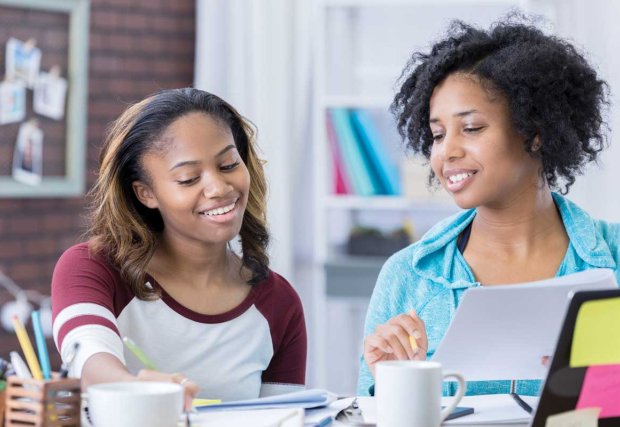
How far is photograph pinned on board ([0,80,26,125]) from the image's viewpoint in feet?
11.0

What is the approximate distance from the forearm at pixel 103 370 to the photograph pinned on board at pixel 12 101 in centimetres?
202

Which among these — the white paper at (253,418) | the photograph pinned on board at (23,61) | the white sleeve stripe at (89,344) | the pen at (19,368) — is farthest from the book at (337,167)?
the pen at (19,368)

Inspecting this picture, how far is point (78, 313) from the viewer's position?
65.5 inches

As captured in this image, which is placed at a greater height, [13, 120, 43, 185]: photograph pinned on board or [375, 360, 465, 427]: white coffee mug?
[13, 120, 43, 185]: photograph pinned on board

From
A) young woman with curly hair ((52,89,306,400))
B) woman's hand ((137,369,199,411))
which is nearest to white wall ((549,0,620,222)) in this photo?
young woman with curly hair ((52,89,306,400))

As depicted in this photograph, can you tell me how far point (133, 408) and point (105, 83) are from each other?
279cm

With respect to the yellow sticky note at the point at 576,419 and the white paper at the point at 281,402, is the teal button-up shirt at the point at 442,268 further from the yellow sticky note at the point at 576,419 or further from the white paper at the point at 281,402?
the yellow sticky note at the point at 576,419

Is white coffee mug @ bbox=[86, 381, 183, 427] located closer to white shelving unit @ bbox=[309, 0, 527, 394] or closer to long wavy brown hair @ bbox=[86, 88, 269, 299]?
long wavy brown hair @ bbox=[86, 88, 269, 299]

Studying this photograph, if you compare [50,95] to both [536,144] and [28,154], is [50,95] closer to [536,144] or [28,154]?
[28,154]

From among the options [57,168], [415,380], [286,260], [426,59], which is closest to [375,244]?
[286,260]

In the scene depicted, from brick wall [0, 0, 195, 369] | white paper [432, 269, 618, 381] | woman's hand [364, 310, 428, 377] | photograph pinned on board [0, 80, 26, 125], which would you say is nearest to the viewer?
white paper [432, 269, 618, 381]

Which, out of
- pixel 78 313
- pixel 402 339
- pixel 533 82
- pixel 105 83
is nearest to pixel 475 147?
pixel 533 82

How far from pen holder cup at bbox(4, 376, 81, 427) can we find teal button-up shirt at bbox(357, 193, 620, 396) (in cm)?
82

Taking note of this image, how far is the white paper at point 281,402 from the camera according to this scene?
1.47 m
